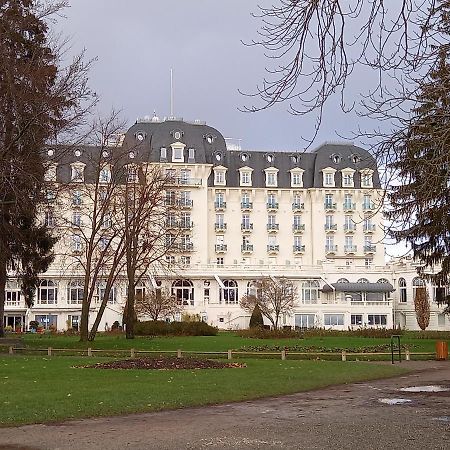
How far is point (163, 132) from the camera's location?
275ft

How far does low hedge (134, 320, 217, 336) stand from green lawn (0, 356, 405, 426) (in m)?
25.4

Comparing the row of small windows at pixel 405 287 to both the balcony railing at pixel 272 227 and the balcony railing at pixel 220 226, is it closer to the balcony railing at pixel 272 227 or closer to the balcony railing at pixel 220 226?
the balcony railing at pixel 272 227

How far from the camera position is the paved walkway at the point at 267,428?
10156 mm

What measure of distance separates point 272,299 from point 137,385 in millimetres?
41861

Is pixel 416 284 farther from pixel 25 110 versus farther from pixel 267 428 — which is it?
pixel 267 428

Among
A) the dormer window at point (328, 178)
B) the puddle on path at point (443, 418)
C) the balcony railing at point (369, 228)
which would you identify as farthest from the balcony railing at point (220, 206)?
the puddle on path at point (443, 418)

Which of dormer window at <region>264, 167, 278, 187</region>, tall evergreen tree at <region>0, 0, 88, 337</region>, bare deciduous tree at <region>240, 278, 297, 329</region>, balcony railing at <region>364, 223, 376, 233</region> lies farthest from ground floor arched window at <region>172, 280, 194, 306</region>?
tall evergreen tree at <region>0, 0, 88, 337</region>

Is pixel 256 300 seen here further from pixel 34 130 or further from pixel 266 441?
pixel 266 441

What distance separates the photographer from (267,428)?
11.5 metres

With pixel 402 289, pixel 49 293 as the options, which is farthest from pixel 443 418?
pixel 402 289

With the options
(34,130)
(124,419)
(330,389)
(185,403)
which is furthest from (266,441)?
(34,130)

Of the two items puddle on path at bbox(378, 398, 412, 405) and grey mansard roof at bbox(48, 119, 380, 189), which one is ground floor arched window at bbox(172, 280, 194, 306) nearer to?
grey mansard roof at bbox(48, 119, 380, 189)

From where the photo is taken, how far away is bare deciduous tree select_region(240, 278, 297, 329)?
58.2 m

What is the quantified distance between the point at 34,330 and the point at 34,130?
4386cm
